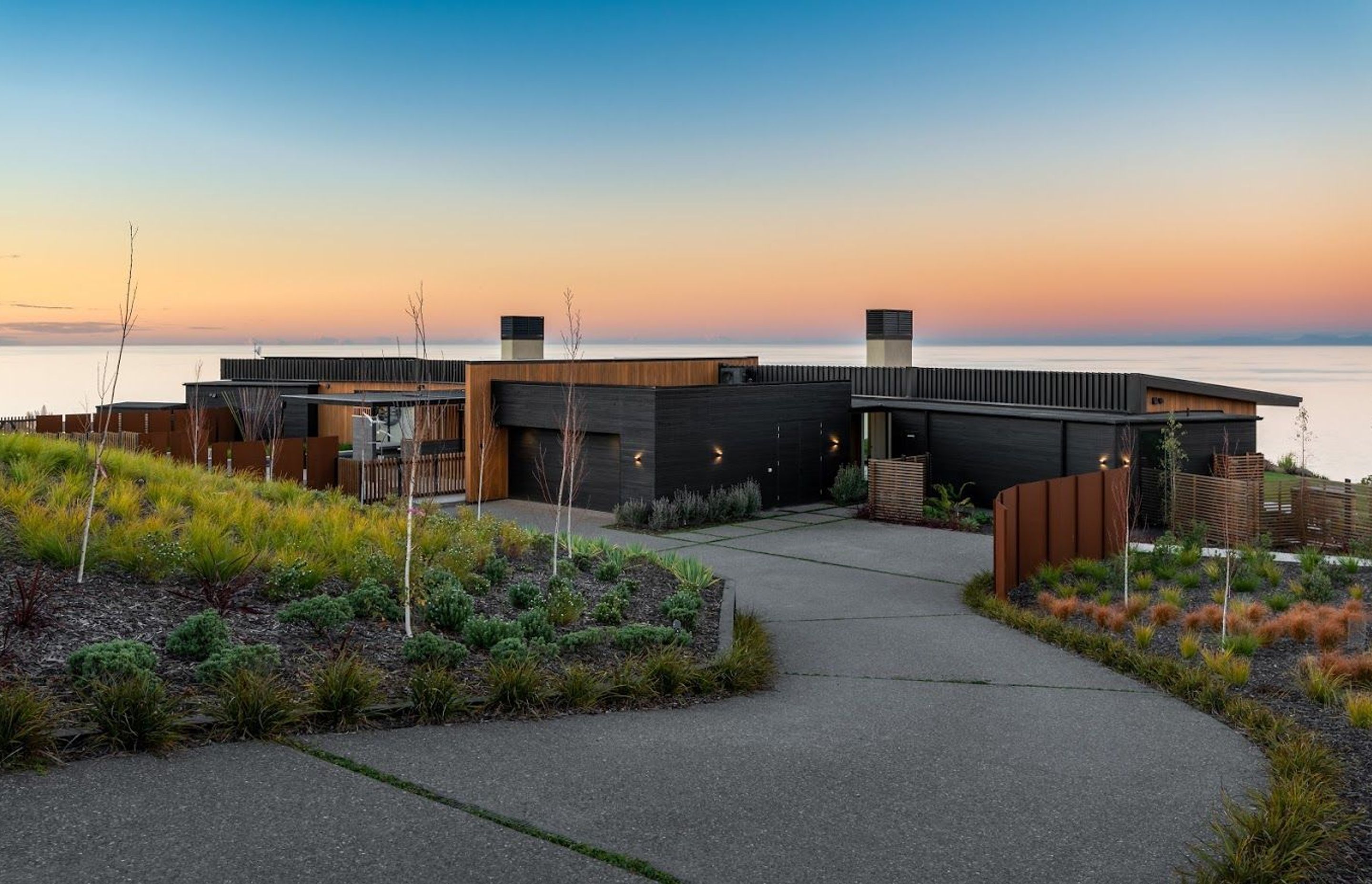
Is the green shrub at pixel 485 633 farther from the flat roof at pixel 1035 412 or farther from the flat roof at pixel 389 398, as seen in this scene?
the flat roof at pixel 1035 412

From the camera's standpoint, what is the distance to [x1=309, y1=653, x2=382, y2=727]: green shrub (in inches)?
301

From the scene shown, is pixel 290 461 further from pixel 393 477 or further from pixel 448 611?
pixel 448 611

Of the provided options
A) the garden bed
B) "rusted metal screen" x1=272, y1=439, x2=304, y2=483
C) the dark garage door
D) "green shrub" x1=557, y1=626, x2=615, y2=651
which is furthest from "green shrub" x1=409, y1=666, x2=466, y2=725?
"rusted metal screen" x1=272, y1=439, x2=304, y2=483

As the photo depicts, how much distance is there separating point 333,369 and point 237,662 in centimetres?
2976

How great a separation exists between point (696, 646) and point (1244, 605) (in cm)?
684

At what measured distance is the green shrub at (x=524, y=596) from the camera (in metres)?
11.2

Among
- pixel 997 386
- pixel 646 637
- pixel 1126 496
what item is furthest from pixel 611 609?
pixel 997 386

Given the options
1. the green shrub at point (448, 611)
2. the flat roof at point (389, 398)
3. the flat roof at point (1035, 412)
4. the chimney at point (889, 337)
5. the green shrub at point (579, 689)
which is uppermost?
the chimney at point (889, 337)

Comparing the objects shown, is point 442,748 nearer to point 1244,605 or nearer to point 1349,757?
point 1349,757

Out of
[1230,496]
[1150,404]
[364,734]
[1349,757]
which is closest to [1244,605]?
[1349,757]

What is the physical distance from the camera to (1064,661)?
1091 centimetres

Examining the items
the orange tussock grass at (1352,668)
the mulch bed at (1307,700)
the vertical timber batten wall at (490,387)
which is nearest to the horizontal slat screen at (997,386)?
the vertical timber batten wall at (490,387)

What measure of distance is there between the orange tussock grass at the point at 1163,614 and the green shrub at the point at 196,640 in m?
9.78

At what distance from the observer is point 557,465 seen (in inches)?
959
